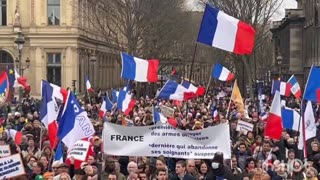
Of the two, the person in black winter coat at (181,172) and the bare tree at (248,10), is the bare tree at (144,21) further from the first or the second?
the person in black winter coat at (181,172)

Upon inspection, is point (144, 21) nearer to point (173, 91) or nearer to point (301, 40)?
point (301, 40)

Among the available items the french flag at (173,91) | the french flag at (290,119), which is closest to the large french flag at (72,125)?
the french flag at (290,119)

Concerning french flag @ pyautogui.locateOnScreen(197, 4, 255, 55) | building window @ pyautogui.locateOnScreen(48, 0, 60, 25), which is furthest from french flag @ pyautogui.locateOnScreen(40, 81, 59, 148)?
building window @ pyautogui.locateOnScreen(48, 0, 60, 25)

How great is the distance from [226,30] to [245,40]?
45 centimetres

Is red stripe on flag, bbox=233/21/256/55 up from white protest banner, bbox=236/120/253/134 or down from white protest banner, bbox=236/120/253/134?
up

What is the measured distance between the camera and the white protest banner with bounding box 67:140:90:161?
43.2 feet

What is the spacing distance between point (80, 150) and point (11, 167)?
6.57 ft

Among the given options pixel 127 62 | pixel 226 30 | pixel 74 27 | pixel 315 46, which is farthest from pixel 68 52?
pixel 226 30

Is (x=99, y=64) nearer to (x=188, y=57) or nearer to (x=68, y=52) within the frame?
(x=188, y=57)

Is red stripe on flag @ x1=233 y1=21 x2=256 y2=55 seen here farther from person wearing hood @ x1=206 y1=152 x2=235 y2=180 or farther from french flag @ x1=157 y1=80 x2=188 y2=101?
french flag @ x1=157 y1=80 x2=188 y2=101

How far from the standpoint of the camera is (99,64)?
7631 centimetres

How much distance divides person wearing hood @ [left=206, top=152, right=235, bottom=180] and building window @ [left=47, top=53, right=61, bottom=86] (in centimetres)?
5080

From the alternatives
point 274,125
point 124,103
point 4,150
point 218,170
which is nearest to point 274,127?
point 274,125

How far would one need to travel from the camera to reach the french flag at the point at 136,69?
2270 cm
